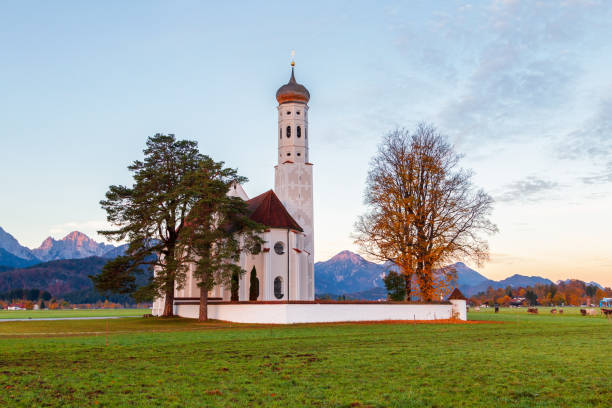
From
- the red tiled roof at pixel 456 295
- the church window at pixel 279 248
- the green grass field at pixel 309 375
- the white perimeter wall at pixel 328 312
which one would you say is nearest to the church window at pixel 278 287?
the church window at pixel 279 248

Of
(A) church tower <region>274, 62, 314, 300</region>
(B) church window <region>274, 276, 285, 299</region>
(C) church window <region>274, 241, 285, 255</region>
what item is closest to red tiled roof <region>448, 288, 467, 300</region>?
(B) church window <region>274, 276, 285, 299</region>

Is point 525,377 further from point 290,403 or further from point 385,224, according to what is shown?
point 385,224

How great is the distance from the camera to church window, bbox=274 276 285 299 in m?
46.7

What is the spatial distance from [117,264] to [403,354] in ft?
97.9

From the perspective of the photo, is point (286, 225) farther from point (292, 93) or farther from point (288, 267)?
point (292, 93)

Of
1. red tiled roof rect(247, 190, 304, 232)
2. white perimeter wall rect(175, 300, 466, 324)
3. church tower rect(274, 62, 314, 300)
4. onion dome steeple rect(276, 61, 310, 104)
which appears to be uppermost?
onion dome steeple rect(276, 61, 310, 104)

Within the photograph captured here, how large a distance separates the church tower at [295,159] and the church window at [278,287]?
Result: 7.14 metres

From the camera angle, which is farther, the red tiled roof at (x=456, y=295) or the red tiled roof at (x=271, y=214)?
the red tiled roof at (x=271, y=214)

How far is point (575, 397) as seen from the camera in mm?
8602

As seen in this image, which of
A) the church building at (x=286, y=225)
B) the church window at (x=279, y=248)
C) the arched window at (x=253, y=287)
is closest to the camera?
the arched window at (x=253, y=287)

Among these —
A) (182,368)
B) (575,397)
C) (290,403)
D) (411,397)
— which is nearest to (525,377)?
(575,397)

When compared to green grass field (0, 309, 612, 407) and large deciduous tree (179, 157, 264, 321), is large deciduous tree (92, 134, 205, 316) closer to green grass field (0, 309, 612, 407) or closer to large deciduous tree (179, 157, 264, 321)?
large deciduous tree (179, 157, 264, 321)

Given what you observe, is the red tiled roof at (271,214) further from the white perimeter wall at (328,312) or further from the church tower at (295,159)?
the white perimeter wall at (328,312)

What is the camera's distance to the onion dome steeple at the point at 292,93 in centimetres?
5609
